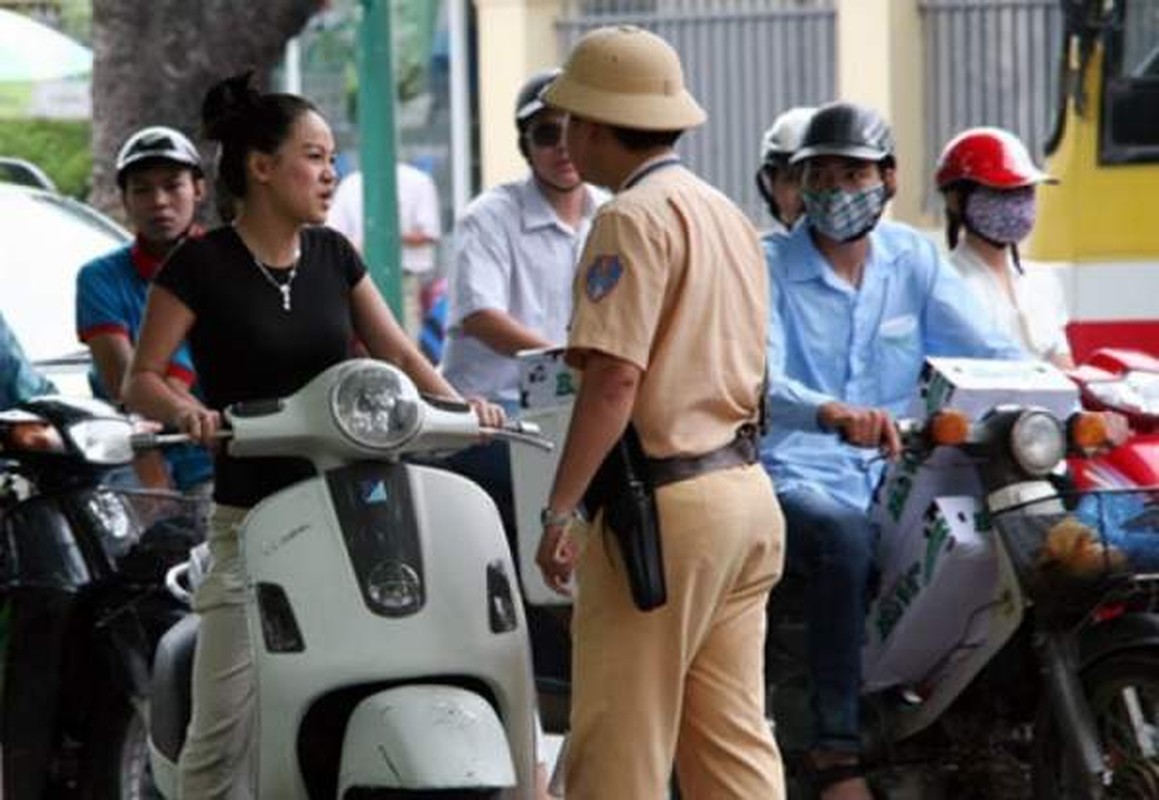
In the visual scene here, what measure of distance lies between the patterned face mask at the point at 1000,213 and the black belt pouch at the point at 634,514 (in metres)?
2.64

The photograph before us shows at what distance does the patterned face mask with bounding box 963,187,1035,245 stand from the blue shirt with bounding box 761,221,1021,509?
726 millimetres

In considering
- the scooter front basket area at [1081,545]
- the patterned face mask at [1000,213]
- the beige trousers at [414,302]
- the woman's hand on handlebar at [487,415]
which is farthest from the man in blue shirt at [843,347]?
the beige trousers at [414,302]

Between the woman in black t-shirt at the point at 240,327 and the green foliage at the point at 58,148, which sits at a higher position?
the woman in black t-shirt at the point at 240,327

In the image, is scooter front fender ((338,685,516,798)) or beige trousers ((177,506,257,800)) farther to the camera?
beige trousers ((177,506,257,800))

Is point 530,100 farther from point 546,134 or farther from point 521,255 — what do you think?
point 521,255

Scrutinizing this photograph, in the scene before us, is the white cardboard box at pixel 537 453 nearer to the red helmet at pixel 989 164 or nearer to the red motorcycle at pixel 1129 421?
the red motorcycle at pixel 1129 421

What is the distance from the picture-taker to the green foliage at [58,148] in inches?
914

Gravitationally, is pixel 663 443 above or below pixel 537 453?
above

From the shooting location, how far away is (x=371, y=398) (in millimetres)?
6457

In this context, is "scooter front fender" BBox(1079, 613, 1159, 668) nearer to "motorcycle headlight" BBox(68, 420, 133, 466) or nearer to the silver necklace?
the silver necklace

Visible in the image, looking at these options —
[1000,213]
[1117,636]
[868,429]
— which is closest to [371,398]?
[868,429]

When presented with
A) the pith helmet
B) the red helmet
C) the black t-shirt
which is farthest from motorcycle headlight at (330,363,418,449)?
the red helmet

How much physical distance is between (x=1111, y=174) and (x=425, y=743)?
7.06 m

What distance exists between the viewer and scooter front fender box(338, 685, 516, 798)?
609 cm
